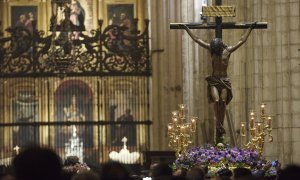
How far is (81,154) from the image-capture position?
3722 cm

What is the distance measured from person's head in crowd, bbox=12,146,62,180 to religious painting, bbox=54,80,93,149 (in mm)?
31066

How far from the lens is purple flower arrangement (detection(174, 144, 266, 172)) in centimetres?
1622

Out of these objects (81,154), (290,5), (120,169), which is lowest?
(81,154)

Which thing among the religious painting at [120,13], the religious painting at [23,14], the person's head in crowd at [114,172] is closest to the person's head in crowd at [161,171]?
the person's head in crowd at [114,172]

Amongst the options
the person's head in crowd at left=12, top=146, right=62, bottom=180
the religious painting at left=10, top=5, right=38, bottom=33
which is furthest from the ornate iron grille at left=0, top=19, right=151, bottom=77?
the person's head in crowd at left=12, top=146, right=62, bottom=180

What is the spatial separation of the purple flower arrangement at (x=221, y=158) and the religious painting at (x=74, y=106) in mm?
21746

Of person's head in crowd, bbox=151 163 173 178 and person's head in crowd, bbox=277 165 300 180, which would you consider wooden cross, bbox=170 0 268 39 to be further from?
person's head in crowd, bbox=277 165 300 180

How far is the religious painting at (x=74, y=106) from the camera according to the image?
39.1 meters

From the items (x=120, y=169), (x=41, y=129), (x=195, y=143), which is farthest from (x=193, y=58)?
(x=120, y=169)

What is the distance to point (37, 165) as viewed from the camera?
7.12m

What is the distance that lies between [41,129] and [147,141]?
191 inches

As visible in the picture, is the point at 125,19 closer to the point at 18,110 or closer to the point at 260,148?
the point at 18,110

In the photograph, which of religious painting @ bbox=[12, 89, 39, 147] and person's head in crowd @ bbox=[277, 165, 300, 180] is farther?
religious painting @ bbox=[12, 89, 39, 147]

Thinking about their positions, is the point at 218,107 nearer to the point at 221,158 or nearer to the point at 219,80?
the point at 219,80
